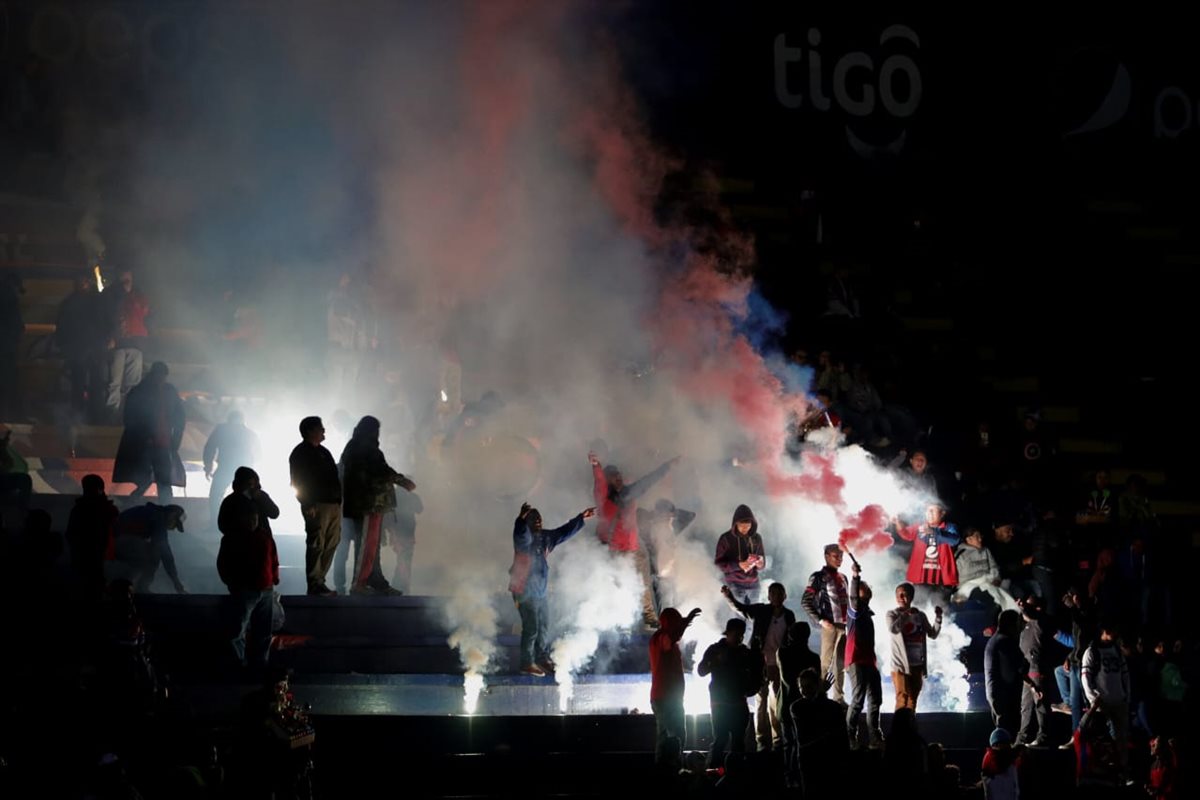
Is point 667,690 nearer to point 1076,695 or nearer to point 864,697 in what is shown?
point 864,697

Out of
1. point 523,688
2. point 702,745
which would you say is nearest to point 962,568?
point 702,745

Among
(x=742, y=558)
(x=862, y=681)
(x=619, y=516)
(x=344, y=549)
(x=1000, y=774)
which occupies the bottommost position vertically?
(x=1000, y=774)

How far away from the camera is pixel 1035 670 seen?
11.6 meters

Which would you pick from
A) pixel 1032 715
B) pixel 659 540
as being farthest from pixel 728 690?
pixel 659 540

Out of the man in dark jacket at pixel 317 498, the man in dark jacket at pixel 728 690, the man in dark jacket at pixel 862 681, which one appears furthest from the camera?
the man in dark jacket at pixel 317 498

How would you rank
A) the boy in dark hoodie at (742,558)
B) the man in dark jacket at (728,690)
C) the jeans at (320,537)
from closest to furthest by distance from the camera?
the man in dark jacket at (728,690) < the jeans at (320,537) < the boy in dark hoodie at (742,558)

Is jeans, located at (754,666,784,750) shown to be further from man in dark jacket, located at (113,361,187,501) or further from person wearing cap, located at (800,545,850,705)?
man in dark jacket, located at (113,361,187,501)

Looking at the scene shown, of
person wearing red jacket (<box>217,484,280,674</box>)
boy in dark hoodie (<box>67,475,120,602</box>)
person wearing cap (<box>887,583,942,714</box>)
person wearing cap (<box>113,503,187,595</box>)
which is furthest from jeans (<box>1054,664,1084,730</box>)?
boy in dark hoodie (<box>67,475,120,602</box>)

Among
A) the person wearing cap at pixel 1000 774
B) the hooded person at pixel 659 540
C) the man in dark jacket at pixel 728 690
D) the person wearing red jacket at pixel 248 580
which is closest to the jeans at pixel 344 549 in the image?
the person wearing red jacket at pixel 248 580

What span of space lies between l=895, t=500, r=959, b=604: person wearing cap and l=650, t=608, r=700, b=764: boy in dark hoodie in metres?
3.77

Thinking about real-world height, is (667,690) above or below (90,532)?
below

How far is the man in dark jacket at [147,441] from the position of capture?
14.4 metres

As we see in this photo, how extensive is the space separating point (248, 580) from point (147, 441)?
4.20 meters

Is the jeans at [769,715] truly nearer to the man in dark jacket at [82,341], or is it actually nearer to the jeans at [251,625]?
the jeans at [251,625]
